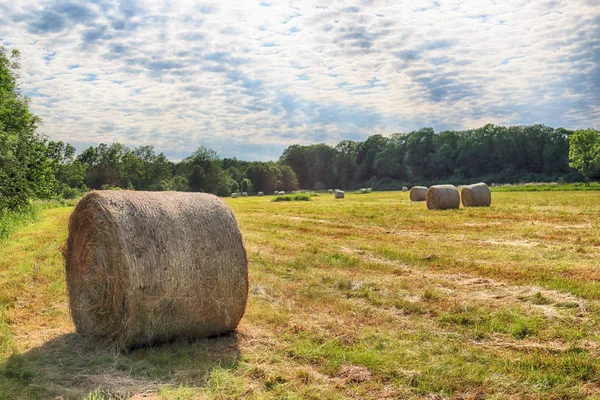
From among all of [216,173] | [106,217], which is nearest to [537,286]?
[106,217]

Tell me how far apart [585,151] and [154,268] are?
65.5m

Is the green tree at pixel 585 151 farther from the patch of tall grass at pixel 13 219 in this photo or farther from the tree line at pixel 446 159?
the patch of tall grass at pixel 13 219

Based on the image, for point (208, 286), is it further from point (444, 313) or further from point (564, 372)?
point (564, 372)

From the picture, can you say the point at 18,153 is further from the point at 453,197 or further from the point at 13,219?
the point at 453,197

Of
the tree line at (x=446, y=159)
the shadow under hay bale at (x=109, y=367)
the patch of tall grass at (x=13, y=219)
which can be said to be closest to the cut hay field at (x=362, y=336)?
the shadow under hay bale at (x=109, y=367)

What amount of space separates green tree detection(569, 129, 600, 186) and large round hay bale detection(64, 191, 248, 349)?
62.2m

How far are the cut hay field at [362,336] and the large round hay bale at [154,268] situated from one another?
0.97 feet

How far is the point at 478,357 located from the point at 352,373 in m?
1.50

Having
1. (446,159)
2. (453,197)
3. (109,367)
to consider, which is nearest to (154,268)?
(109,367)

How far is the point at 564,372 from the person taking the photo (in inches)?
202

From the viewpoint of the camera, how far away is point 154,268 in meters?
6.05

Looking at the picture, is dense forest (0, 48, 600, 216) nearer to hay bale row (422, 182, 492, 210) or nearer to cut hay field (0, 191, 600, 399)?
hay bale row (422, 182, 492, 210)

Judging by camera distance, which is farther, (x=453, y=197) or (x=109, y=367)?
(x=453, y=197)

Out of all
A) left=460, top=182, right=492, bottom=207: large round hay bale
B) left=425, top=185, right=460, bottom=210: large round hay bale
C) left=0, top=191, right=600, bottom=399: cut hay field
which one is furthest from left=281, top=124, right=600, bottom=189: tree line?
left=0, top=191, right=600, bottom=399: cut hay field
